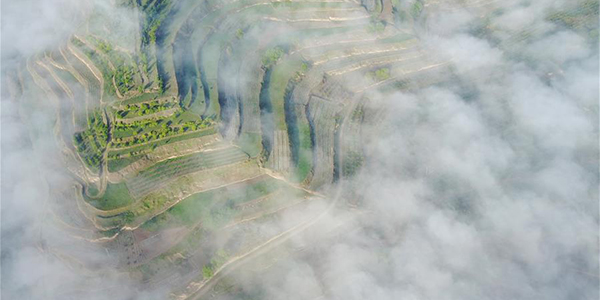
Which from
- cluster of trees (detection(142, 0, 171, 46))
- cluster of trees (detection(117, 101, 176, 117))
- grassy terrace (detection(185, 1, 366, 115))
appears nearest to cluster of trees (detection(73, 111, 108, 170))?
cluster of trees (detection(117, 101, 176, 117))

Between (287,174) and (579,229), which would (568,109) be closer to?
(579,229)

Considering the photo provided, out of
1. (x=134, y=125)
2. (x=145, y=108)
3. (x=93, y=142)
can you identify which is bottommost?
(x=93, y=142)

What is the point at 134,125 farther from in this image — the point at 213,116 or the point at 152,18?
the point at 152,18

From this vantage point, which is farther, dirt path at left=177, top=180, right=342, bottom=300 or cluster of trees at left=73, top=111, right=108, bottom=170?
cluster of trees at left=73, top=111, right=108, bottom=170

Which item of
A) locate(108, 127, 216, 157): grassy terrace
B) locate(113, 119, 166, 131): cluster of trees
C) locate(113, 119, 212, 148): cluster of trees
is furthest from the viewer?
locate(113, 119, 166, 131): cluster of trees

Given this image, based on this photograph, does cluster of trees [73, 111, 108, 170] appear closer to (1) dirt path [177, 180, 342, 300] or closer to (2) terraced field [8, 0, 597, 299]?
(2) terraced field [8, 0, 597, 299]

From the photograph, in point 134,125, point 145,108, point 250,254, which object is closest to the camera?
point 250,254

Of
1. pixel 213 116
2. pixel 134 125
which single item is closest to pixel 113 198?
pixel 134 125

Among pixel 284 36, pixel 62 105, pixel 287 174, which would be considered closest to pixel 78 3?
pixel 62 105
